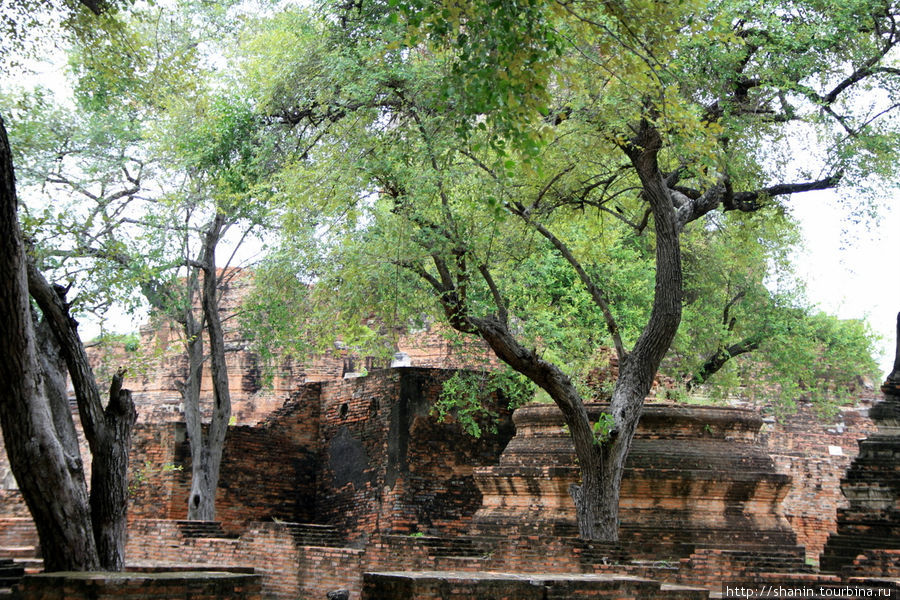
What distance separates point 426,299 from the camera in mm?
12164

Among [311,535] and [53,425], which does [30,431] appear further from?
[311,535]

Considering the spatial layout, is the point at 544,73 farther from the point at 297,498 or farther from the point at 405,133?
the point at 297,498

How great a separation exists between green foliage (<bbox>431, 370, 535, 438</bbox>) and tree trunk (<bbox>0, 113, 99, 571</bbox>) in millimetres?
8169

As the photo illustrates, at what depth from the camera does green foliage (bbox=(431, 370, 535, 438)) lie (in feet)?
47.1

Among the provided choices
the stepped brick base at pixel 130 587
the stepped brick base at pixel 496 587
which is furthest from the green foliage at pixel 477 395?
the stepped brick base at pixel 130 587

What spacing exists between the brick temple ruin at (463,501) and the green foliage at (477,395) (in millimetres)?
175

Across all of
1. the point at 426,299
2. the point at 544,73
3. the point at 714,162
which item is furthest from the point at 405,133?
the point at 544,73

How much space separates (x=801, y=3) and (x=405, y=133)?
430 centimetres

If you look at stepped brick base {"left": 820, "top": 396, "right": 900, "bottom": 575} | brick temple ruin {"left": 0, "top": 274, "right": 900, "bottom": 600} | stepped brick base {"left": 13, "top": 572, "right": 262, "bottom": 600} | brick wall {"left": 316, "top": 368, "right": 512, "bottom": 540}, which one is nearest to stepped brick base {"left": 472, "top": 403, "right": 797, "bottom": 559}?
brick temple ruin {"left": 0, "top": 274, "right": 900, "bottom": 600}

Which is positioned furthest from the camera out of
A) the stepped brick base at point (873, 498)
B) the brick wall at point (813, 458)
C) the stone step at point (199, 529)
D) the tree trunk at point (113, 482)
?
the brick wall at point (813, 458)

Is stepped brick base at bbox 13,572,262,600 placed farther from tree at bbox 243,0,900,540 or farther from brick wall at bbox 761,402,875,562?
brick wall at bbox 761,402,875,562

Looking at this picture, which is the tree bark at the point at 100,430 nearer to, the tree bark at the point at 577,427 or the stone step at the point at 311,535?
the tree bark at the point at 577,427

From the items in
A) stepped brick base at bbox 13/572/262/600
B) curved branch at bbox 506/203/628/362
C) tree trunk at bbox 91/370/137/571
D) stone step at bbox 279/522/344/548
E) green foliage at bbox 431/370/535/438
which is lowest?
stone step at bbox 279/522/344/548

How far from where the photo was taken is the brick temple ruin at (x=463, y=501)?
323 inches
